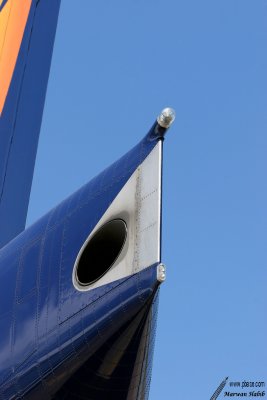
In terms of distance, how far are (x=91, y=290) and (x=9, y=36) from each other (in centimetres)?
661

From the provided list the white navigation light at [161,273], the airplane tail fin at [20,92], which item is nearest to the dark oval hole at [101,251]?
the white navigation light at [161,273]

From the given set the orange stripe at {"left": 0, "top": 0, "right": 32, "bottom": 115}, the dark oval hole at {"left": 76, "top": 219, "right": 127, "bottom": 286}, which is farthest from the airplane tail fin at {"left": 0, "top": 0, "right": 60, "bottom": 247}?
the dark oval hole at {"left": 76, "top": 219, "right": 127, "bottom": 286}

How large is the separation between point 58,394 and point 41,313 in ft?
2.01

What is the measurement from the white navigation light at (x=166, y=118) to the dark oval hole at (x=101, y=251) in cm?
76

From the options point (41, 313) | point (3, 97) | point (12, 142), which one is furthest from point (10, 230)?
point (41, 313)

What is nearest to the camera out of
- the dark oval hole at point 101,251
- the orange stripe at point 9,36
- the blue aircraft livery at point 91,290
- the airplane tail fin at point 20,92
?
the blue aircraft livery at point 91,290

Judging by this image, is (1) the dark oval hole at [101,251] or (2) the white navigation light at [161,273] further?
(1) the dark oval hole at [101,251]

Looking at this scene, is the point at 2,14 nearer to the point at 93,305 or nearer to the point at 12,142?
the point at 12,142

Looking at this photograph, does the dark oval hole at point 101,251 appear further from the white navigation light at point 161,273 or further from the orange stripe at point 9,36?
the orange stripe at point 9,36

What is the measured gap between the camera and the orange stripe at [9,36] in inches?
378

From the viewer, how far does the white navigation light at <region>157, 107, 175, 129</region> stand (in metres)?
4.39

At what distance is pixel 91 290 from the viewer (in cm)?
419

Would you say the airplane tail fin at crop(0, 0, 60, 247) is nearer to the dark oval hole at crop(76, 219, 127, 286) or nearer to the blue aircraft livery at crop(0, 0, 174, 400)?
the blue aircraft livery at crop(0, 0, 174, 400)

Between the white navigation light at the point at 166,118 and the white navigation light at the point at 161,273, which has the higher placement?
the white navigation light at the point at 166,118
